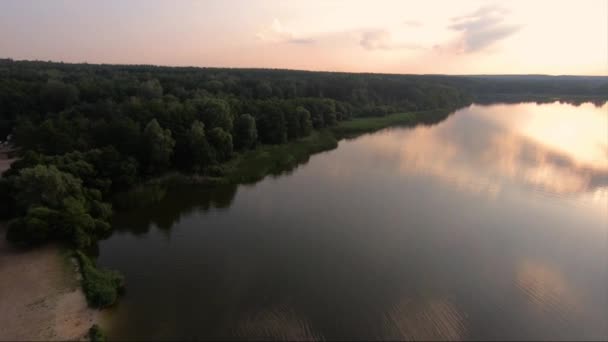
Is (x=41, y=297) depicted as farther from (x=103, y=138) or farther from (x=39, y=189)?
(x=103, y=138)

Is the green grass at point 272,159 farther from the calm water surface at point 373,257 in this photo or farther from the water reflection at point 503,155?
the water reflection at point 503,155

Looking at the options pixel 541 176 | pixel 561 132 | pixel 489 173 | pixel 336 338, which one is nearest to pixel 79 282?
pixel 336 338

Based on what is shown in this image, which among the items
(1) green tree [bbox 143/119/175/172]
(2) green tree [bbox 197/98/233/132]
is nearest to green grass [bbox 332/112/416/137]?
(2) green tree [bbox 197/98/233/132]

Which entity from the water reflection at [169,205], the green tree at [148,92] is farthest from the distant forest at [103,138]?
the water reflection at [169,205]

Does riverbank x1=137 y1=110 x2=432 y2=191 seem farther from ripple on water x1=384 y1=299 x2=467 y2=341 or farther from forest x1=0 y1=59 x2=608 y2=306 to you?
ripple on water x1=384 y1=299 x2=467 y2=341

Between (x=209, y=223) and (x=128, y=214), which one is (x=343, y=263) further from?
(x=128, y=214)

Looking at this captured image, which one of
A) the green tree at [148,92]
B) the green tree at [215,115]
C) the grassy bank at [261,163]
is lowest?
the grassy bank at [261,163]

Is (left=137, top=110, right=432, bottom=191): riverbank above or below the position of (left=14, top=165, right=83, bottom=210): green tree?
below
